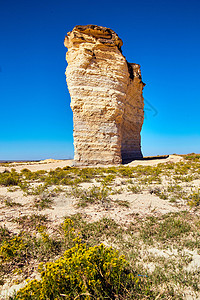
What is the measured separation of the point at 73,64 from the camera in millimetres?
17125

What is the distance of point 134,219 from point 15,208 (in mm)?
3353

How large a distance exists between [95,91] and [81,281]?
16.7 metres

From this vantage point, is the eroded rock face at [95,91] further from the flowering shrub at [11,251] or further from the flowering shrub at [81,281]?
the flowering shrub at [81,281]

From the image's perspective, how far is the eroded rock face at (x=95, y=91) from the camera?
16609 millimetres

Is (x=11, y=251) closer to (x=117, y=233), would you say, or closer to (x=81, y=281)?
(x=81, y=281)

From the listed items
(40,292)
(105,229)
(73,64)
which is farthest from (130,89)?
(40,292)

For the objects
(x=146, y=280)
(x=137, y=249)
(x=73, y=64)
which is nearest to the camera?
(x=146, y=280)

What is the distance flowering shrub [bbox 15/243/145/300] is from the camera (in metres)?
1.85

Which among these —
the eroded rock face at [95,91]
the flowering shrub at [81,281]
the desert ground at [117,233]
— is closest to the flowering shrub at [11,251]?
the desert ground at [117,233]

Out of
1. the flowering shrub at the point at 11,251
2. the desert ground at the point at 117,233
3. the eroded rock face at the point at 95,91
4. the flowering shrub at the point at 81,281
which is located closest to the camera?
the flowering shrub at the point at 81,281

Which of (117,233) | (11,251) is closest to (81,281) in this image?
(11,251)

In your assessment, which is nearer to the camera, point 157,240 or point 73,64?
point 157,240

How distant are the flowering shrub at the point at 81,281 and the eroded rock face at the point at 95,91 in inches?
562

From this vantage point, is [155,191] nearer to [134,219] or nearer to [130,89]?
[134,219]
